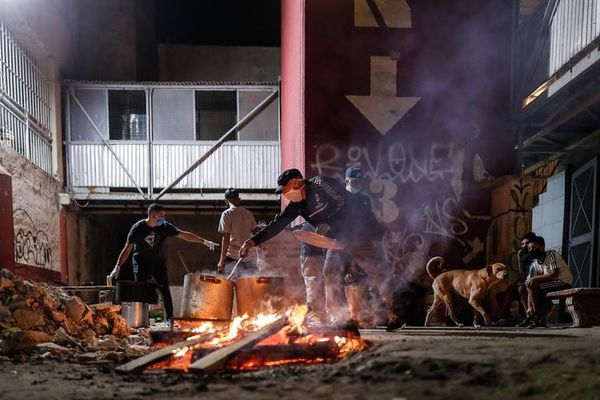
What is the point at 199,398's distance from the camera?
307cm

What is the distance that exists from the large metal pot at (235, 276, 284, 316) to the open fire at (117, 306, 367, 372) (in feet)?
→ 2.55

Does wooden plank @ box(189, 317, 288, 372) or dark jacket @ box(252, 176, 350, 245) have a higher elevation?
dark jacket @ box(252, 176, 350, 245)

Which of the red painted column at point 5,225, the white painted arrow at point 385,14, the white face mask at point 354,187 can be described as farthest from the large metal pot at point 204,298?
the white painted arrow at point 385,14

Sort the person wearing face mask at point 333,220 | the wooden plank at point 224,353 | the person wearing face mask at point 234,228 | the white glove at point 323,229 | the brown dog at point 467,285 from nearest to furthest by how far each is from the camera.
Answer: the wooden plank at point 224,353 < the person wearing face mask at point 333,220 < the white glove at point 323,229 < the brown dog at point 467,285 < the person wearing face mask at point 234,228

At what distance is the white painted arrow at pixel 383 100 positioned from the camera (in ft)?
31.8

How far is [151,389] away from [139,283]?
4.57m

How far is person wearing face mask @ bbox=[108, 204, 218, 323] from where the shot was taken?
8.48 meters

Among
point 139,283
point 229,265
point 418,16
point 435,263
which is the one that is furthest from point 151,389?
point 418,16

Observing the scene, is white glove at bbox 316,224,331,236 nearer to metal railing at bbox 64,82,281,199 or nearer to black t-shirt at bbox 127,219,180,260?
black t-shirt at bbox 127,219,180,260

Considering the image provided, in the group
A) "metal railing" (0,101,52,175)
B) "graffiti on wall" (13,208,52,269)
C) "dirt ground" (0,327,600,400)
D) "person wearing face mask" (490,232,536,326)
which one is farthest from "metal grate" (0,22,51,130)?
"person wearing face mask" (490,232,536,326)

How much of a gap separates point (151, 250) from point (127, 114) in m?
6.95

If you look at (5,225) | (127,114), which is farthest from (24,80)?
(5,225)

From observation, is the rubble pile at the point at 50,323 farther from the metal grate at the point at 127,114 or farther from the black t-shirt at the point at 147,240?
the metal grate at the point at 127,114

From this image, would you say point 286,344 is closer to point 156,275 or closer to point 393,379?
point 393,379
